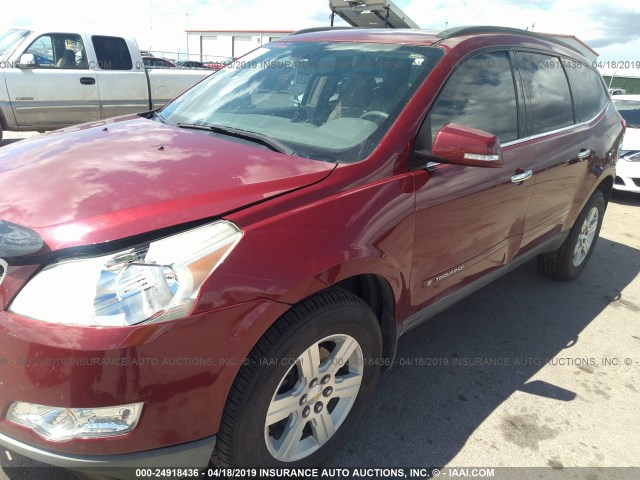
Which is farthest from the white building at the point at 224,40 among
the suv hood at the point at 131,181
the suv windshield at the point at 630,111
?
the suv hood at the point at 131,181

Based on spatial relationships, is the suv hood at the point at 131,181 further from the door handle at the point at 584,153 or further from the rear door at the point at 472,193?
the door handle at the point at 584,153

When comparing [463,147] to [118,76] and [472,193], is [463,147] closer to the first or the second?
[472,193]

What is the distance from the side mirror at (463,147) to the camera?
2.12 metres

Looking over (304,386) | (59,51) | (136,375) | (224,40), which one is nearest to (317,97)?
(304,386)

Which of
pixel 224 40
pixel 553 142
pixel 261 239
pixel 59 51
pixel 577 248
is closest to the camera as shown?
pixel 261 239

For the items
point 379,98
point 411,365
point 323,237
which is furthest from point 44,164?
point 411,365

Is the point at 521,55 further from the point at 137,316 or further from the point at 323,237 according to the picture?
the point at 137,316

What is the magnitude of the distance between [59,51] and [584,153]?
7.68 meters

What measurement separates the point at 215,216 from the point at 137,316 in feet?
1.29

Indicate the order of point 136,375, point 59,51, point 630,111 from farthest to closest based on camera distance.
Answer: point 630,111 → point 59,51 → point 136,375

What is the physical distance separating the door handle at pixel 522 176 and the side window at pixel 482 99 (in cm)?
21

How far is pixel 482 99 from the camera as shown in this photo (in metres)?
2.71

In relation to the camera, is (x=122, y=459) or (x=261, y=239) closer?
(x=122, y=459)

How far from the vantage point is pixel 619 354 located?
3.33 meters
